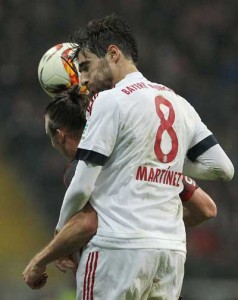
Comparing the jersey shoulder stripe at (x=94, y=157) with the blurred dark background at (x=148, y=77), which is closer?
the jersey shoulder stripe at (x=94, y=157)

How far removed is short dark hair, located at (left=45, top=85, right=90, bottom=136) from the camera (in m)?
3.14

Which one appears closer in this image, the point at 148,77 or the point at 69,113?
the point at 69,113

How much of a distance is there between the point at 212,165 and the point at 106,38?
577mm

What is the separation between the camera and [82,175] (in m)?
2.78

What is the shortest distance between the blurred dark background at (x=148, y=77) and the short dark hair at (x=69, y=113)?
3626mm

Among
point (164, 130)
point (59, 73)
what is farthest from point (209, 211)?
point (59, 73)

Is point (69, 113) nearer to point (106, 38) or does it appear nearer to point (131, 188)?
point (106, 38)

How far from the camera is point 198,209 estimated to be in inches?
127

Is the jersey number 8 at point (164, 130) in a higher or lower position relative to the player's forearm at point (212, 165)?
higher

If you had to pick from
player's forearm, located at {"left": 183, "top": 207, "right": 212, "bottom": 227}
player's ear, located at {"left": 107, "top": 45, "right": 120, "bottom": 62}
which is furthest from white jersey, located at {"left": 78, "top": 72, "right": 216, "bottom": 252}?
player's forearm, located at {"left": 183, "top": 207, "right": 212, "bottom": 227}

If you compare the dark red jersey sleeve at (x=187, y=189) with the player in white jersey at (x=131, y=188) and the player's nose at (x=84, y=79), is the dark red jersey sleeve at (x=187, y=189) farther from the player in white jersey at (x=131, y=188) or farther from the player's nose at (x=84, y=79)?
the player's nose at (x=84, y=79)

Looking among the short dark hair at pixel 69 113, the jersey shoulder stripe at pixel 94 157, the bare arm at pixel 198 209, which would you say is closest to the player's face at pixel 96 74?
the short dark hair at pixel 69 113

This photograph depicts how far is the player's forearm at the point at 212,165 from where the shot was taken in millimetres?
3045

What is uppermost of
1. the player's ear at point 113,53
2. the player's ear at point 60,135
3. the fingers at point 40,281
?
the player's ear at point 113,53
